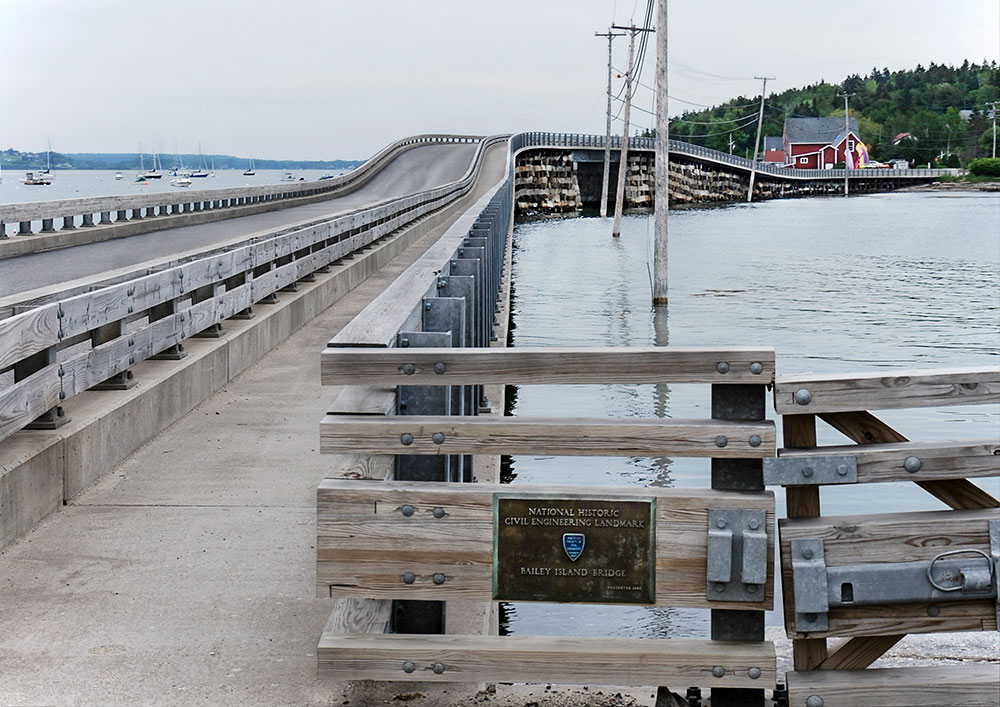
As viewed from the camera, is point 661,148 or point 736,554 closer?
point 736,554

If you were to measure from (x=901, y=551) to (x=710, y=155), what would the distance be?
14012 centimetres

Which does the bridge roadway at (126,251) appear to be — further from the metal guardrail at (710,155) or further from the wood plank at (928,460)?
the metal guardrail at (710,155)

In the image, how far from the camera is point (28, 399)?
673cm

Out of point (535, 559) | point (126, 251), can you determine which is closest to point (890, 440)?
point (535, 559)

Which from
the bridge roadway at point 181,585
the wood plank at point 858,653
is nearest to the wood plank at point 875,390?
the wood plank at point 858,653

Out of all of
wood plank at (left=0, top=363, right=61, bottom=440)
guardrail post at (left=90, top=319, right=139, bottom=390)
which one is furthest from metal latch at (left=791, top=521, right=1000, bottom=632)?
guardrail post at (left=90, top=319, right=139, bottom=390)

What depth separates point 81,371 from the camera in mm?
7730

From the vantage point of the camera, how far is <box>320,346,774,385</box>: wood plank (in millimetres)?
4328

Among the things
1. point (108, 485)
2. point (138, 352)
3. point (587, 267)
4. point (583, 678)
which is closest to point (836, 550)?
point (583, 678)

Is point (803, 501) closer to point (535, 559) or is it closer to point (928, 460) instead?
point (928, 460)

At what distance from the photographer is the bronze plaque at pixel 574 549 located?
4.40 meters

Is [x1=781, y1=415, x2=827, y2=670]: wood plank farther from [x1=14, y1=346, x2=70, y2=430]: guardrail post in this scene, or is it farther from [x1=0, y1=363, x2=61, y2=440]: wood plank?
[x1=14, y1=346, x2=70, y2=430]: guardrail post

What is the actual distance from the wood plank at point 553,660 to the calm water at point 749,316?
335 cm

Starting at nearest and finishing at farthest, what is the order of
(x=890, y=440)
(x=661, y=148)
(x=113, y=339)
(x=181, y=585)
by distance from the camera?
(x=890, y=440), (x=181, y=585), (x=113, y=339), (x=661, y=148)
